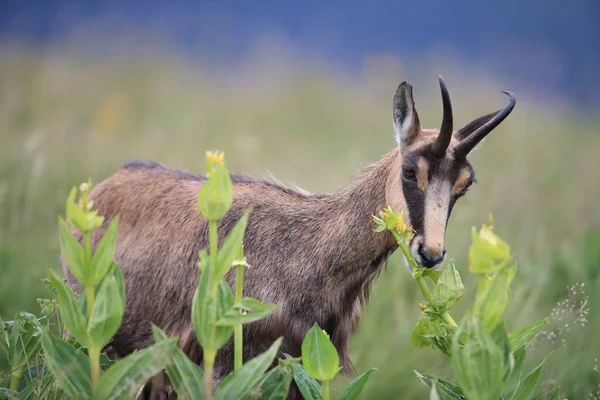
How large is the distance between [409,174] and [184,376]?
5.96 feet

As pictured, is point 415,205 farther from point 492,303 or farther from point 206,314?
point 206,314

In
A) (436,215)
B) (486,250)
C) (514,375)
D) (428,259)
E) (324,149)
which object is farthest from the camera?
(324,149)

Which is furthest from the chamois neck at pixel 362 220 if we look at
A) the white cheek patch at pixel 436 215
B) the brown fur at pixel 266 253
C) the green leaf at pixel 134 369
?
the green leaf at pixel 134 369

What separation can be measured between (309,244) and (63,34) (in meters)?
12.2

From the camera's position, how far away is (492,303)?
3.00 meters

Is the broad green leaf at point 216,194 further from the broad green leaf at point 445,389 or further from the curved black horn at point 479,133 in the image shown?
the curved black horn at point 479,133

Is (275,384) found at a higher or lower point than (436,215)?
lower

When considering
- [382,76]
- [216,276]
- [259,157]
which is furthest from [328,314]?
[382,76]

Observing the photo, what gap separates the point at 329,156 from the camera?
12.9 metres

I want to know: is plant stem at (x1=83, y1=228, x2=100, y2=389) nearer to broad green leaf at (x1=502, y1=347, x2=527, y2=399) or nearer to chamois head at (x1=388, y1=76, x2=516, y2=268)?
broad green leaf at (x1=502, y1=347, x2=527, y2=399)

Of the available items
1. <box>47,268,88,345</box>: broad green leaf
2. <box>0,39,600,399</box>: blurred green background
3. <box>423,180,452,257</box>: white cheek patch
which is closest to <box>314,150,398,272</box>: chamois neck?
<box>423,180,452,257</box>: white cheek patch

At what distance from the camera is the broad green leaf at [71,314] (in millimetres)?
2988

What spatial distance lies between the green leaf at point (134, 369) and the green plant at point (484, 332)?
107cm

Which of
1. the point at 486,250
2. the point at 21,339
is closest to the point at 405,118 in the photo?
the point at 486,250
